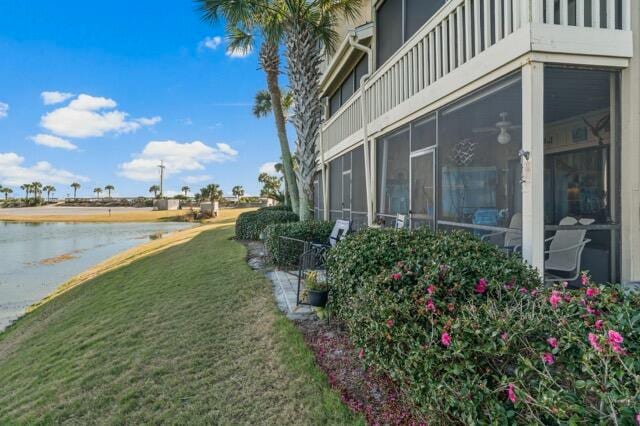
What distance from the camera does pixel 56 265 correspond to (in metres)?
18.4

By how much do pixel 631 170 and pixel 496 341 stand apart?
2920 mm

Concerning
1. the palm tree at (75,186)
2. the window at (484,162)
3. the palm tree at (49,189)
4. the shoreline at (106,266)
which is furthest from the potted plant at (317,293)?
the palm tree at (75,186)

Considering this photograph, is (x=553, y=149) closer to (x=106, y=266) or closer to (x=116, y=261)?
(x=106, y=266)

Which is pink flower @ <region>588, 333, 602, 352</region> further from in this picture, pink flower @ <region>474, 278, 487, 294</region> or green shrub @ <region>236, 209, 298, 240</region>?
green shrub @ <region>236, 209, 298, 240</region>

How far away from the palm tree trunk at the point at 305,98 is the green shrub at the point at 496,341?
7897 mm

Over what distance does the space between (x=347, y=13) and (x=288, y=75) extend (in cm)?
231

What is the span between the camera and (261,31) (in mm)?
12422

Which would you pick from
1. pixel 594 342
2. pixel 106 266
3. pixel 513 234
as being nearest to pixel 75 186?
pixel 106 266

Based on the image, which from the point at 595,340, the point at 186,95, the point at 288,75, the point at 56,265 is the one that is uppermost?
the point at 186,95

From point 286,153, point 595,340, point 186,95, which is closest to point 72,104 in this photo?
point 186,95

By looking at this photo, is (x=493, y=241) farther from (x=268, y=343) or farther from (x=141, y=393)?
(x=141, y=393)

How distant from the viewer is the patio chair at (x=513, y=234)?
3.93 m

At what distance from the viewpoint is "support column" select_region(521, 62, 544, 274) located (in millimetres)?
3592

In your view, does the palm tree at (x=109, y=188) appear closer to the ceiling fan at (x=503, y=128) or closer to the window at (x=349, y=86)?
the window at (x=349, y=86)
